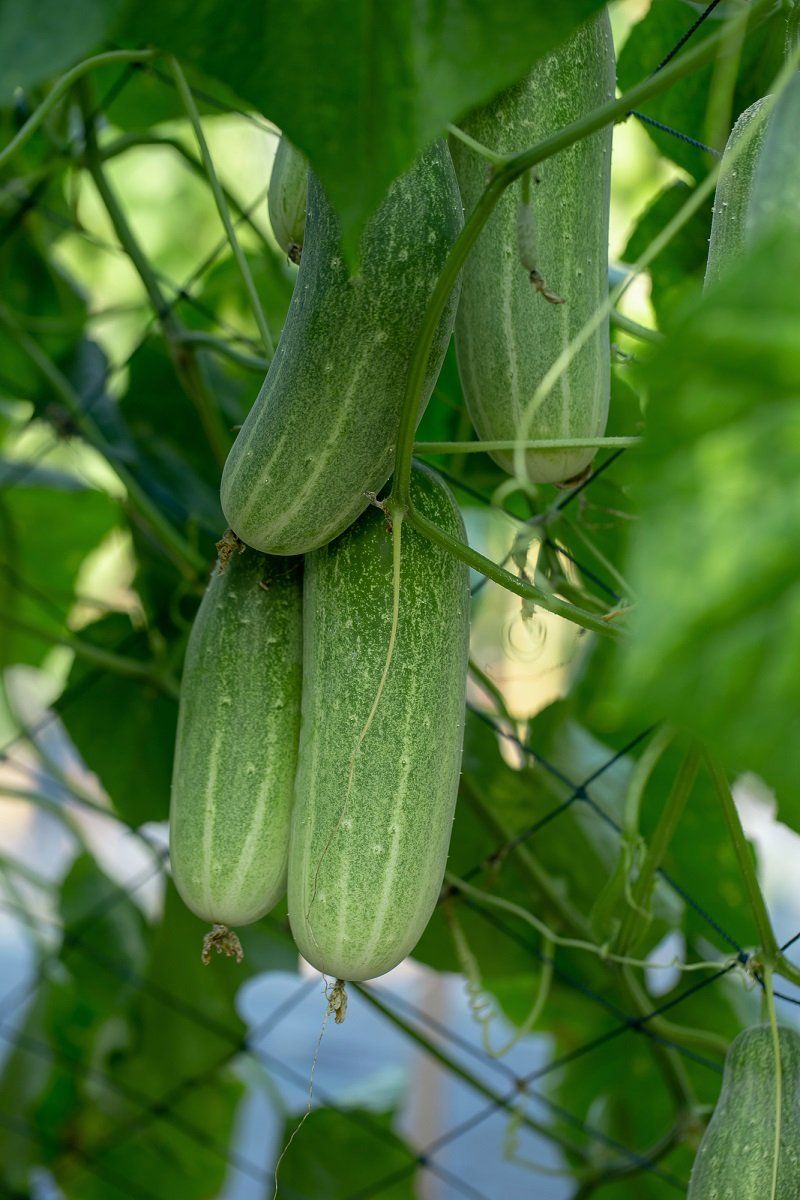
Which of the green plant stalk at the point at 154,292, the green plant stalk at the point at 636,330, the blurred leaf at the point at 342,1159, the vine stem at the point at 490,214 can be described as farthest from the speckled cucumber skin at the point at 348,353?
the blurred leaf at the point at 342,1159

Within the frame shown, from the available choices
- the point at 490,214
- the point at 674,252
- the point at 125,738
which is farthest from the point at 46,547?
the point at 490,214

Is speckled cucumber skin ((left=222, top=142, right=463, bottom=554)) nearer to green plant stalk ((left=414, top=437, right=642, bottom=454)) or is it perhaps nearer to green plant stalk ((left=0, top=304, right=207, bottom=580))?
green plant stalk ((left=414, top=437, right=642, bottom=454))

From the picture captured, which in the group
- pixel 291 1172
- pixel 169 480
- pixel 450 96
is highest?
pixel 450 96

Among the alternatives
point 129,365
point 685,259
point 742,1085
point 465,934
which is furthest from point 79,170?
point 742,1085

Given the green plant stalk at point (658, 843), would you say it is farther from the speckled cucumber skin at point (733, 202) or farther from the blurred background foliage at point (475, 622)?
the speckled cucumber skin at point (733, 202)

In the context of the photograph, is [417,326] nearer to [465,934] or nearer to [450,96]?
[450,96]

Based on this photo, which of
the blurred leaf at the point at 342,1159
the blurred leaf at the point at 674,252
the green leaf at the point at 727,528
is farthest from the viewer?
the blurred leaf at the point at 342,1159
